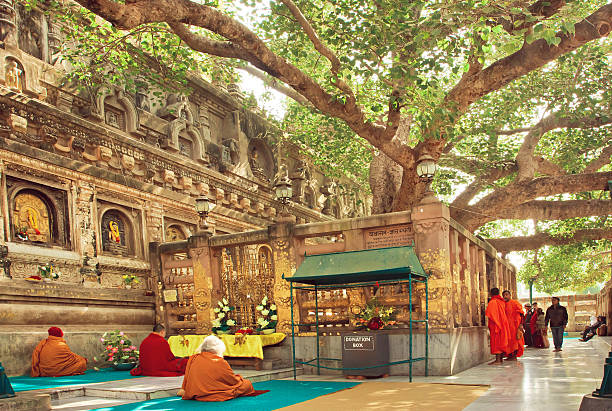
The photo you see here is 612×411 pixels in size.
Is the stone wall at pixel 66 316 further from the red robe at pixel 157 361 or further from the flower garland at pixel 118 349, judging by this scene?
the red robe at pixel 157 361

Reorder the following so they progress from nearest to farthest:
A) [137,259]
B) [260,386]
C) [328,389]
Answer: [328,389] → [260,386] → [137,259]

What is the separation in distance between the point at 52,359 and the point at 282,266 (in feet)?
16.3

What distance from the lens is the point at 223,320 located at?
13391 millimetres

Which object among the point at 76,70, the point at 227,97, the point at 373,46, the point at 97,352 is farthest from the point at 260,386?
the point at 227,97

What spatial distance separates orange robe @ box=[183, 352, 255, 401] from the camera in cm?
845

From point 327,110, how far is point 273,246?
329 cm

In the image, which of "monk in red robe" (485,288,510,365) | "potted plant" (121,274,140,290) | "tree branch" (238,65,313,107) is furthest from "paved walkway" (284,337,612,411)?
"tree branch" (238,65,313,107)

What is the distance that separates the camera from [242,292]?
13.6 metres

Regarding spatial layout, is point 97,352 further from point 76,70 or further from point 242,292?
point 76,70

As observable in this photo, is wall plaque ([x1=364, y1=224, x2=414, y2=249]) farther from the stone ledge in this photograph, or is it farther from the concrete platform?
the stone ledge

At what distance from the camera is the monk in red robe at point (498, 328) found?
13570 millimetres

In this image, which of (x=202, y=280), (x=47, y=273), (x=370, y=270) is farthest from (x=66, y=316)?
(x=370, y=270)

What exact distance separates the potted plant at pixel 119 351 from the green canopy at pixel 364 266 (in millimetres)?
4383

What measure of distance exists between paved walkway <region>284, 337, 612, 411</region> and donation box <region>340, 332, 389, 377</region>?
0.35m
